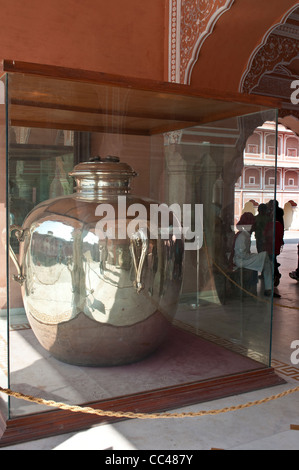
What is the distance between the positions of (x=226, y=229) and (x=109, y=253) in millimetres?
1114

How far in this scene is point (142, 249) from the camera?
2895mm

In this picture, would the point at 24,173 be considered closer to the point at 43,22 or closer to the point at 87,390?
the point at 87,390

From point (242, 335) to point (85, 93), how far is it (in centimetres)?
196

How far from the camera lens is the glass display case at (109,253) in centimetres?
258

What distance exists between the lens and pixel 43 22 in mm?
3971

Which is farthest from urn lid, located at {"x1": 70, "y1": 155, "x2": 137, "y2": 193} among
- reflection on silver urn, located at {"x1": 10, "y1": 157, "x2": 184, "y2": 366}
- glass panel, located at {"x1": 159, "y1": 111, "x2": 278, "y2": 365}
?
glass panel, located at {"x1": 159, "y1": 111, "x2": 278, "y2": 365}

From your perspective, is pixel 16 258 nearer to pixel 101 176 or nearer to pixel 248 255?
pixel 101 176

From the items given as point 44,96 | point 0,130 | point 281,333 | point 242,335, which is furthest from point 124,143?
point 281,333

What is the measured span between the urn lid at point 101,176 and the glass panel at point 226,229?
68cm

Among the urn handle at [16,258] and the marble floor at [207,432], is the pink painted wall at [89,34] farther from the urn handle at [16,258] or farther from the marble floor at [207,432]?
the marble floor at [207,432]

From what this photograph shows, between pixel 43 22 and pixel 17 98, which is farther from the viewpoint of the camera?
pixel 43 22
